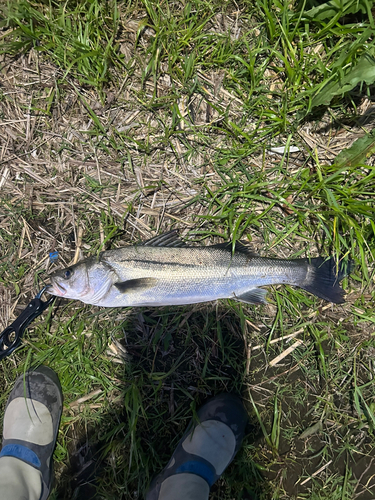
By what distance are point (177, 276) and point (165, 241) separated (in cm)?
41

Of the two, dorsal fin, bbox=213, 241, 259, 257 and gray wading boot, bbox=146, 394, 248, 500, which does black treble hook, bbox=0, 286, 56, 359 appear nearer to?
dorsal fin, bbox=213, 241, 259, 257

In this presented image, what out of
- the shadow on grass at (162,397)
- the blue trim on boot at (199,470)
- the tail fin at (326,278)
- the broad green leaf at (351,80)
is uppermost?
the broad green leaf at (351,80)

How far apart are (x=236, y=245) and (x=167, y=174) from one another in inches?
45.0

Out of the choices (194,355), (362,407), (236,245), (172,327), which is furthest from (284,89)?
(362,407)

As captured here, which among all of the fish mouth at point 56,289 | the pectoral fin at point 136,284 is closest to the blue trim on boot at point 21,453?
the fish mouth at point 56,289

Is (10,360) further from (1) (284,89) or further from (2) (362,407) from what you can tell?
(1) (284,89)

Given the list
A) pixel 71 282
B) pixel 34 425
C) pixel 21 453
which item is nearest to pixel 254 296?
pixel 71 282

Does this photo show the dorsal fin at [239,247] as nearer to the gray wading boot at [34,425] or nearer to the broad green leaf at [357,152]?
the broad green leaf at [357,152]

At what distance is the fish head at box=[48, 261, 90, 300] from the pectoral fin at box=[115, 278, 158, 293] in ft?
1.13

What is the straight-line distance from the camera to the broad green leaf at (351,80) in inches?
103

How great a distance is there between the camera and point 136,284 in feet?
9.48

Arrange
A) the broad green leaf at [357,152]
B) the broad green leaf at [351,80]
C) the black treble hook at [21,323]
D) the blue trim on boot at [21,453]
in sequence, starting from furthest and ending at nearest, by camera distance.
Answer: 1. the blue trim on boot at [21,453]
2. the black treble hook at [21,323]
3. the broad green leaf at [357,152]
4. the broad green leaf at [351,80]

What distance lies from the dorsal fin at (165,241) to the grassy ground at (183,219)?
0.22 metres

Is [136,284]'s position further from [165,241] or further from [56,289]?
[56,289]
